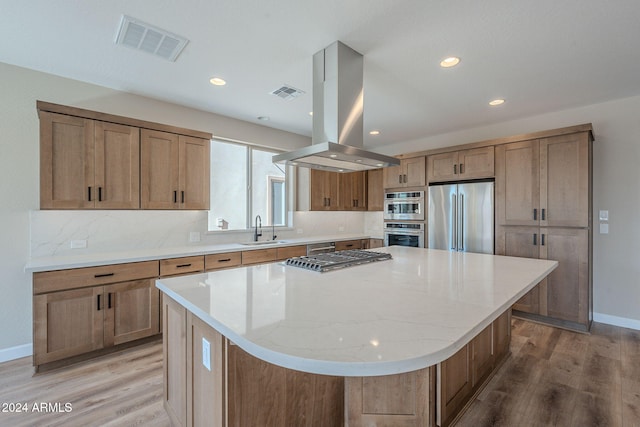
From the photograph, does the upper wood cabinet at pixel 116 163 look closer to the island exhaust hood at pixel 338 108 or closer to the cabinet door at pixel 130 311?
the cabinet door at pixel 130 311

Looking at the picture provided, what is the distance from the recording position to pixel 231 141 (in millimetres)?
4062

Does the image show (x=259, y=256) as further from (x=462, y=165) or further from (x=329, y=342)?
(x=462, y=165)

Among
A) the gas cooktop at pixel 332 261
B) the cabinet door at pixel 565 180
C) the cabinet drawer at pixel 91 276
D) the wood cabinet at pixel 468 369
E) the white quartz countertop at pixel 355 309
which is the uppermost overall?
the cabinet door at pixel 565 180

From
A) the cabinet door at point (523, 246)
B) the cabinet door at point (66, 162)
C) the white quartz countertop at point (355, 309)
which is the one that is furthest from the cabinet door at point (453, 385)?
the cabinet door at point (66, 162)

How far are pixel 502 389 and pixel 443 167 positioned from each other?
2910 millimetres

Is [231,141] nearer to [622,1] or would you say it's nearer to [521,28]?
[521,28]

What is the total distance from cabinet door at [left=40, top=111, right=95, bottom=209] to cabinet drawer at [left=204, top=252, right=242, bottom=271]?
1.18 metres

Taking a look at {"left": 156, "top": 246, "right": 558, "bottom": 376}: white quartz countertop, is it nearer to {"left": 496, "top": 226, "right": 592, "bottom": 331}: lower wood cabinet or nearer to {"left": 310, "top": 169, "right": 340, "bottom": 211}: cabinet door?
{"left": 496, "top": 226, "right": 592, "bottom": 331}: lower wood cabinet

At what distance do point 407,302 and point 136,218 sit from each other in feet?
10.2

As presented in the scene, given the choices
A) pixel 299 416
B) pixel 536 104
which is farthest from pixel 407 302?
pixel 536 104

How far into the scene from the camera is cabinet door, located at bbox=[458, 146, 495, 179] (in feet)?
12.4

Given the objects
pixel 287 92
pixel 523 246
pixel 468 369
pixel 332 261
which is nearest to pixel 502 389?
pixel 468 369

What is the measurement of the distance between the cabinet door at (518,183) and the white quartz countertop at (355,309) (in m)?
1.65

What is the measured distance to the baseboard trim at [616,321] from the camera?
3.22 meters
